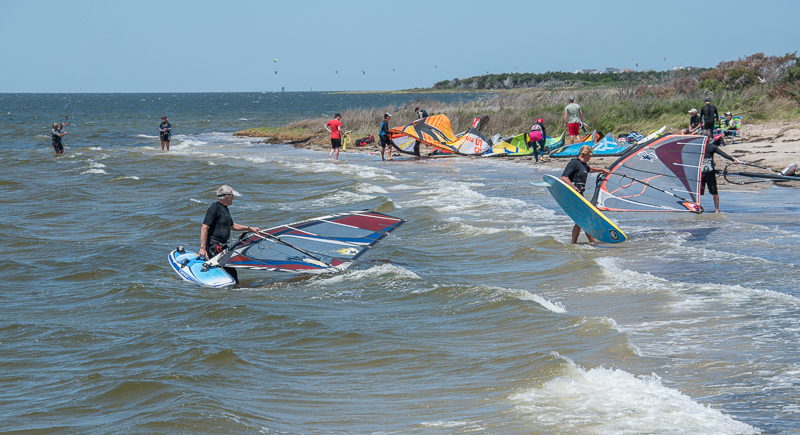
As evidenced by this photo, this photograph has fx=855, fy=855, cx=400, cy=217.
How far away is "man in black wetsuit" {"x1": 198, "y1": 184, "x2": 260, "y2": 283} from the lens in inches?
423

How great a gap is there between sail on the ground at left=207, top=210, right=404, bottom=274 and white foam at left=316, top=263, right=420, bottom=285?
133mm

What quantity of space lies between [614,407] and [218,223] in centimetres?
615

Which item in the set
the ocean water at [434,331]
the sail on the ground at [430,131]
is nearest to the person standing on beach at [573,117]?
the sail on the ground at [430,131]

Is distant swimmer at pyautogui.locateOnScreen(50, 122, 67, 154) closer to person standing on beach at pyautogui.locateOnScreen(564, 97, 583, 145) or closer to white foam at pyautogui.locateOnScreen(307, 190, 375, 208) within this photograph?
white foam at pyautogui.locateOnScreen(307, 190, 375, 208)

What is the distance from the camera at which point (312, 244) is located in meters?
12.4

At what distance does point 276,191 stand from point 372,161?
7.76 metres

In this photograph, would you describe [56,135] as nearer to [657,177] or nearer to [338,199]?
[338,199]

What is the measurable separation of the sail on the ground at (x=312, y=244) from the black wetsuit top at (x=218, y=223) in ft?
0.64

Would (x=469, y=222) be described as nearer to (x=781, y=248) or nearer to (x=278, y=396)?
(x=781, y=248)

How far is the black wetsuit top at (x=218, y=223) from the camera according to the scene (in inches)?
427

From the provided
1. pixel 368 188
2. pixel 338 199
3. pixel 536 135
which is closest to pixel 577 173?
pixel 338 199

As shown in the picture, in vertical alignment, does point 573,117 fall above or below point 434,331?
above

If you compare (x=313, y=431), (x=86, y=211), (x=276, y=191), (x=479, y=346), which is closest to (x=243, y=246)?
(x=479, y=346)

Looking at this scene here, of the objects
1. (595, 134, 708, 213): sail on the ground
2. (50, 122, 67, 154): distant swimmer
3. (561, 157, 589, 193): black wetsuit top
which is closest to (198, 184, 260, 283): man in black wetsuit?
(561, 157, 589, 193): black wetsuit top
